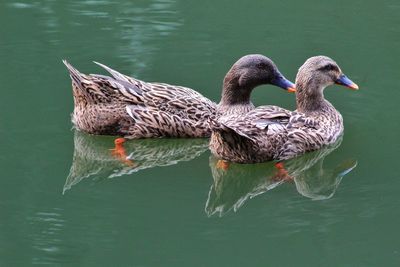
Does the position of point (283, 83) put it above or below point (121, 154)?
above

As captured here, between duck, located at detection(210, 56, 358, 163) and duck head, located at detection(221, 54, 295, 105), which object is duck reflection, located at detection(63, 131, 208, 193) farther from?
duck head, located at detection(221, 54, 295, 105)

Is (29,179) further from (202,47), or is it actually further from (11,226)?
(202,47)

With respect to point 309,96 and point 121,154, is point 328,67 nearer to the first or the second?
point 309,96

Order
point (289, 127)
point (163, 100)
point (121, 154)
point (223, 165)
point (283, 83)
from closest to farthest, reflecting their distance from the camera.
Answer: point (223, 165) < point (289, 127) < point (121, 154) < point (163, 100) < point (283, 83)

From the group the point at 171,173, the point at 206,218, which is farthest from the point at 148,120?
the point at 206,218

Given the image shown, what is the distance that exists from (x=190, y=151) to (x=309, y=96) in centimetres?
129

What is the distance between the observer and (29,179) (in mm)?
9234

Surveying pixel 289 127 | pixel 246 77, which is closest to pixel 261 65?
pixel 246 77

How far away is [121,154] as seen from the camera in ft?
32.6

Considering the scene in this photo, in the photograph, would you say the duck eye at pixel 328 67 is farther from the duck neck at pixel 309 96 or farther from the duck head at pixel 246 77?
the duck head at pixel 246 77

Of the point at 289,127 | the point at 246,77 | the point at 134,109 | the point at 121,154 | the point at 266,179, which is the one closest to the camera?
the point at 266,179

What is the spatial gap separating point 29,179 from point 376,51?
16.9 feet

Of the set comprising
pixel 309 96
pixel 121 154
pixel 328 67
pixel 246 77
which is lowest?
pixel 121 154

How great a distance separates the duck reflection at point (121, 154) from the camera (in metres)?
9.56
